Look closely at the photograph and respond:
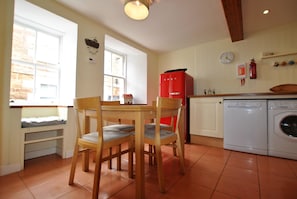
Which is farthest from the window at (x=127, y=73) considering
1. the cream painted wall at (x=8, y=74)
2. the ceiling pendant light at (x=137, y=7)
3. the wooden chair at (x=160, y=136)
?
the wooden chair at (x=160, y=136)

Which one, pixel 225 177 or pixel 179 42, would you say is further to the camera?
pixel 179 42

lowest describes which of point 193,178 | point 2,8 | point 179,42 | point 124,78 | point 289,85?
point 193,178

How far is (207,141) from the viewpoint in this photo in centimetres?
285

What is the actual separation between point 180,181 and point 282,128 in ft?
5.88

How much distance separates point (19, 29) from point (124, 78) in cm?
227

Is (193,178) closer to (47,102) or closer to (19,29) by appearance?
(47,102)

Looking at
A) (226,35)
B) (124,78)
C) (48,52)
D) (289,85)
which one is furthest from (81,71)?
(289,85)

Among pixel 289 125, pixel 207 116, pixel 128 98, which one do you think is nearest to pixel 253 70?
pixel 289 125

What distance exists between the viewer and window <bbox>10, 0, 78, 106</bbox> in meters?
2.13

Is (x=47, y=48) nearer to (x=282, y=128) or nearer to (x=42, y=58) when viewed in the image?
(x=42, y=58)

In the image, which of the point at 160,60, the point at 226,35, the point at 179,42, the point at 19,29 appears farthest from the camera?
the point at 160,60

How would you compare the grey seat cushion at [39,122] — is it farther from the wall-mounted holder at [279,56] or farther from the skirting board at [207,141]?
the wall-mounted holder at [279,56]

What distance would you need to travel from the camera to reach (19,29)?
2.19m

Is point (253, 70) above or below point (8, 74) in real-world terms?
above
